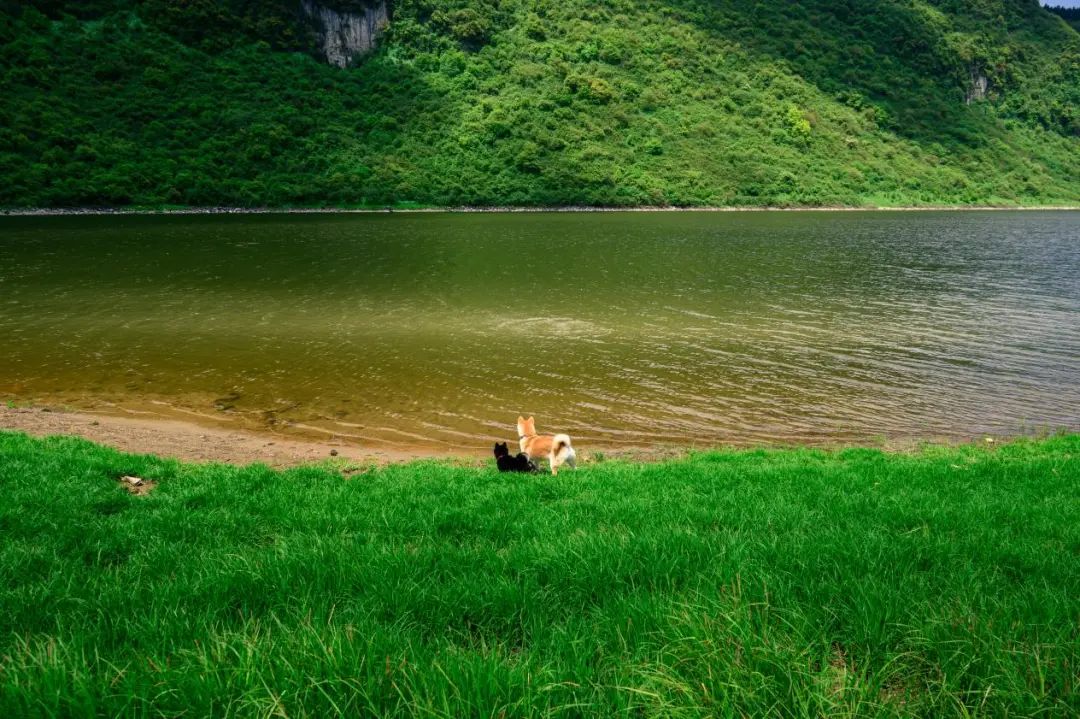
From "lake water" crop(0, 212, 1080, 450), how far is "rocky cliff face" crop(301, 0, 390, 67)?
512ft

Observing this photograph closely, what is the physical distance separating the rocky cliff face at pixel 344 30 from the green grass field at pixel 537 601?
203 meters

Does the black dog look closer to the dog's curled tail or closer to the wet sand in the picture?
the dog's curled tail

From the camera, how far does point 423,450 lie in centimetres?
1412

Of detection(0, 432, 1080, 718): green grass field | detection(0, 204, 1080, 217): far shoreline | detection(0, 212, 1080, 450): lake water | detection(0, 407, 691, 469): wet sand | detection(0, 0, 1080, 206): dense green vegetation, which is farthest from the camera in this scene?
detection(0, 0, 1080, 206): dense green vegetation

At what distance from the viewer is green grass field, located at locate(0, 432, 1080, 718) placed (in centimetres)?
242

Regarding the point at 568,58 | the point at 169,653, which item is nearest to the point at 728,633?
the point at 169,653

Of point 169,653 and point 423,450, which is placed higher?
point 169,653

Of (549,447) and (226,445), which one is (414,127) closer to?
(226,445)

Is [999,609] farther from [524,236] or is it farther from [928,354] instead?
[524,236]

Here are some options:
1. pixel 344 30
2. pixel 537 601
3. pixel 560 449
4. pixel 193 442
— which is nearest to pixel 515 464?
pixel 560 449

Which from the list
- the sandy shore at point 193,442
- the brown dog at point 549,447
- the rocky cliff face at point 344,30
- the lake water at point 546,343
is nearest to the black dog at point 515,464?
the brown dog at point 549,447

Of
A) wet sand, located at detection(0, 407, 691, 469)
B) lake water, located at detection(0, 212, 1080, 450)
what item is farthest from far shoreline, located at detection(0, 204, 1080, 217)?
wet sand, located at detection(0, 407, 691, 469)

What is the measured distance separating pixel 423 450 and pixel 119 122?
133 meters

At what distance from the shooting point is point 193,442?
13.7 metres
